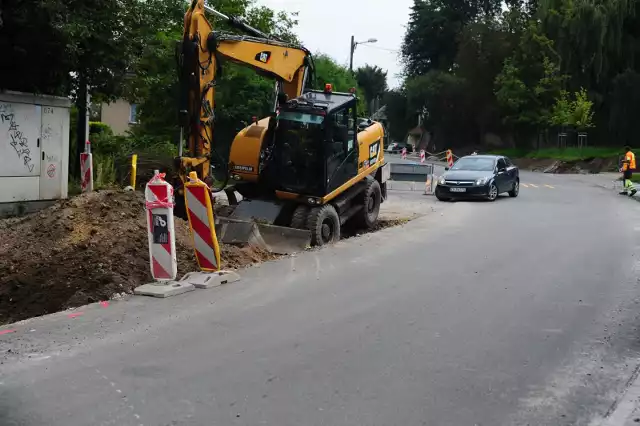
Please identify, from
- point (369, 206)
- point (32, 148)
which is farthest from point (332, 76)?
point (32, 148)

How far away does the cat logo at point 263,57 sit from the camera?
13.0 meters

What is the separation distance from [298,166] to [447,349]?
23.7ft

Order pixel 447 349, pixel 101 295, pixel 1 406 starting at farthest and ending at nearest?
pixel 101 295, pixel 447 349, pixel 1 406

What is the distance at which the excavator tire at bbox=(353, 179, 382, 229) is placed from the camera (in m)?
15.2

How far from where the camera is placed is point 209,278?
29.2 feet

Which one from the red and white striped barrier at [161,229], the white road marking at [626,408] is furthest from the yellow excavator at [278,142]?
the white road marking at [626,408]

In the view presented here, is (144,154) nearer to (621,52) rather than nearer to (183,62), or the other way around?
(183,62)

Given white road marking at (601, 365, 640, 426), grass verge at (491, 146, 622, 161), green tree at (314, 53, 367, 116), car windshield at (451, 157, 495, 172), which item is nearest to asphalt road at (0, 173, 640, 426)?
white road marking at (601, 365, 640, 426)

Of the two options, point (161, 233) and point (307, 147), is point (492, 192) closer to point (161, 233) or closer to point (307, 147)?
point (307, 147)

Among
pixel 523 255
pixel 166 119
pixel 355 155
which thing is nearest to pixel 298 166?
pixel 355 155

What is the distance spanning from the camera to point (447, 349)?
636 centimetres

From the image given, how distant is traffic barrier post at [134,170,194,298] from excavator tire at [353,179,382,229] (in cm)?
700

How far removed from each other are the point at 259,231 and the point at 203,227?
9.09 feet

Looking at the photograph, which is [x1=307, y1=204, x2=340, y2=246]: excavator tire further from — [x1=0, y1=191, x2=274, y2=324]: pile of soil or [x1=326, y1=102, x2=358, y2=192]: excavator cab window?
[x1=0, y1=191, x2=274, y2=324]: pile of soil
